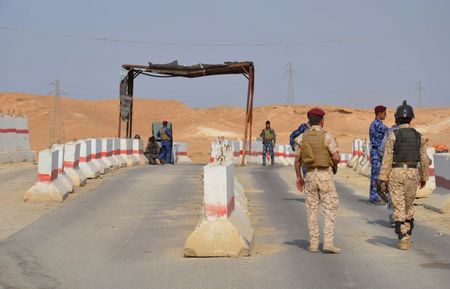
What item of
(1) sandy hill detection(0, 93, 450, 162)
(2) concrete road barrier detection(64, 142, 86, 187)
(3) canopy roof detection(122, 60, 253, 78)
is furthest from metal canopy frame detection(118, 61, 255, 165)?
(1) sandy hill detection(0, 93, 450, 162)

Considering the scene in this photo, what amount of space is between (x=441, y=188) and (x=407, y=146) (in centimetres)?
608

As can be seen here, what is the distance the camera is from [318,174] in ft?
33.1

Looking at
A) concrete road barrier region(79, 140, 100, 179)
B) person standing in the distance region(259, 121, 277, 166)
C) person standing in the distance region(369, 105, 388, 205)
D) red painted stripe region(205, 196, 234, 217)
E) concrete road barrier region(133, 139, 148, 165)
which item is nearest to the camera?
red painted stripe region(205, 196, 234, 217)

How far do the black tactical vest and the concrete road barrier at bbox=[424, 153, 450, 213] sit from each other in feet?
16.0

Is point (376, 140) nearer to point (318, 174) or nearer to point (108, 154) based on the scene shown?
point (318, 174)

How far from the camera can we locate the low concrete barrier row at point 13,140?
1177 inches

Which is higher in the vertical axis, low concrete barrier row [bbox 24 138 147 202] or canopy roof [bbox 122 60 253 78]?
canopy roof [bbox 122 60 253 78]

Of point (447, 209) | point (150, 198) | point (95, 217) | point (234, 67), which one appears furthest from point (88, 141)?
point (234, 67)

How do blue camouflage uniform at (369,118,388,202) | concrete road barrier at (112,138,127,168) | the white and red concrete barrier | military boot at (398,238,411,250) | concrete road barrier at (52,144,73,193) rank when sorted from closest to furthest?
military boot at (398,238,411,250) → blue camouflage uniform at (369,118,388,202) → concrete road barrier at (52,144,73,193) → concrete road barrier at (112,138,127,168) → the white and red concrete barrier

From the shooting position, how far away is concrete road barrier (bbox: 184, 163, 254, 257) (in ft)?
31.9

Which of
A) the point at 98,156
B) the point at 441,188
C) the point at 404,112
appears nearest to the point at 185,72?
the point at 98,156

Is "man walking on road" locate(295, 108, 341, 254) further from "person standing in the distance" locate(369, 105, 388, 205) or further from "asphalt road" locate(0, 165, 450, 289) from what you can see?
Result: "person standing in the distance" locate(369, 105, 388, 205)

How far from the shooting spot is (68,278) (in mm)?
8594

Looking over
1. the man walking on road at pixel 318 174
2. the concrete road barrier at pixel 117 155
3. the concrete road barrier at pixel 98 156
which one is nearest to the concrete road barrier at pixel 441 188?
the man walking on road at pixel 318 174
